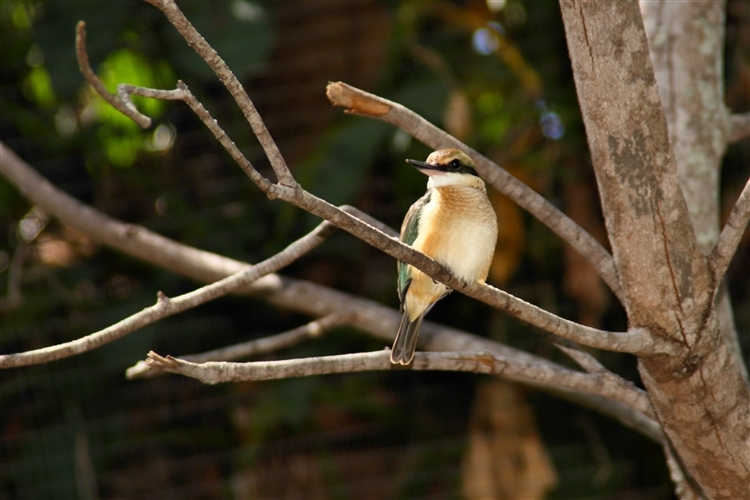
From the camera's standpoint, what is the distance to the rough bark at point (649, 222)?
4.97ft

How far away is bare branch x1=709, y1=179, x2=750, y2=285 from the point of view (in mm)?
1514

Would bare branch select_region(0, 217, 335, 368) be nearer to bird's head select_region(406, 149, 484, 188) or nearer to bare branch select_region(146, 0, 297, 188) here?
bird's head select_region(406, 149, 484, 188)

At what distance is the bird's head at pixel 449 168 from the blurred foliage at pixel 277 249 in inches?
45.2

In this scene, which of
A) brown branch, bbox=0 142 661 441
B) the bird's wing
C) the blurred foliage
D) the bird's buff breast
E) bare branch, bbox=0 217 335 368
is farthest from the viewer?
the blurred foliage

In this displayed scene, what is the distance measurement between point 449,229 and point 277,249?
1416 millimetres

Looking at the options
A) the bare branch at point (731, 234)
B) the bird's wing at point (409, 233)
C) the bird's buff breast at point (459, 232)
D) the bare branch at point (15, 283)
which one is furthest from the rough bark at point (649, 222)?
the bare branch at point (15, 283)

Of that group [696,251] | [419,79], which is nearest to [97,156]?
[419,79]

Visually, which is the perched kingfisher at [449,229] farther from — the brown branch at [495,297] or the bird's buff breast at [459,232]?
the brown branch at [495,297]

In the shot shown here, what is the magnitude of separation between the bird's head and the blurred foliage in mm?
1147

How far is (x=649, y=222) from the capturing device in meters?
1.54

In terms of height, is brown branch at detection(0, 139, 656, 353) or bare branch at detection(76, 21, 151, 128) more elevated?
bare branch at detection(76, 21, 151, 128)

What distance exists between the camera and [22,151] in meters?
3.51

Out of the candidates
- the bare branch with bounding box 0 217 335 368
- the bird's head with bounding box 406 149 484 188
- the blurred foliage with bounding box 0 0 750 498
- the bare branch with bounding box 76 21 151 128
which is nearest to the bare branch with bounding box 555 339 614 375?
the bird's head with bounding box 406 149 484 188

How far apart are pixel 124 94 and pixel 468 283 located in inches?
27.8
